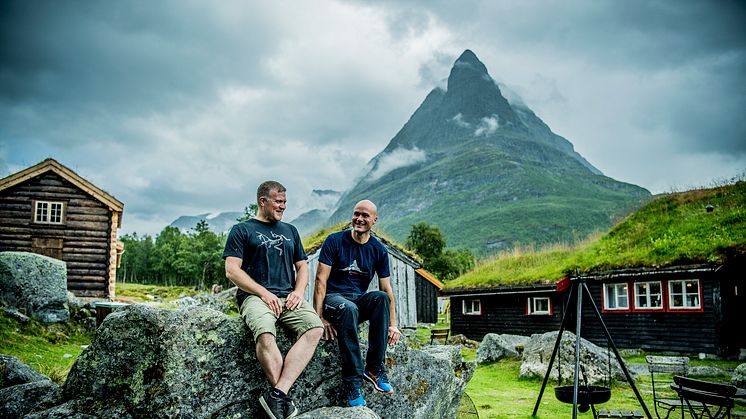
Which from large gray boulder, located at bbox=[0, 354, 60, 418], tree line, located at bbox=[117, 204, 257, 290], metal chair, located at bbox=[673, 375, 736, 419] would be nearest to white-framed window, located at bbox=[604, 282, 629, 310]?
metal chair, located at bbox=[673, 375, 736, 419]

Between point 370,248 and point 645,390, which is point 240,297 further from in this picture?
point 645,390

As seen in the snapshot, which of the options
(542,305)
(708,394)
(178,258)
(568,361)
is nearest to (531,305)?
(542,305)

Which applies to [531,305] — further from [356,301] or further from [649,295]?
[356,301]

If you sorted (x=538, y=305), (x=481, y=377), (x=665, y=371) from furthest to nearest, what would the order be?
(x=538, y=305) → (x=481, y=377) → (x=665, y=371)

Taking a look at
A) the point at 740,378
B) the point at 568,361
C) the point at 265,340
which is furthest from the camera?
the point at 568,361

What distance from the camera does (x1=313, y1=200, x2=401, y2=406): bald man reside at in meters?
4.84

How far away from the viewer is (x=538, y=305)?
1017 inches

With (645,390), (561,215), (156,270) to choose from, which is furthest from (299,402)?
(561,215)

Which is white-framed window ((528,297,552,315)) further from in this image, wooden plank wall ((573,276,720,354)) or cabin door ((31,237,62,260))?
cabin door ((31,237,62,260))

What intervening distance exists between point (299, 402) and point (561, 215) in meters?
138

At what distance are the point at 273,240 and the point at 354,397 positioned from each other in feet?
5.56

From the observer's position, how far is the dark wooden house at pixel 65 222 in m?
23.2

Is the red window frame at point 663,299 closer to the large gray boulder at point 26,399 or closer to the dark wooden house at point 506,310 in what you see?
the dark wooden house at point 506,310

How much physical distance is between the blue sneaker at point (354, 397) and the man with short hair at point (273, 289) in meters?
0.50
